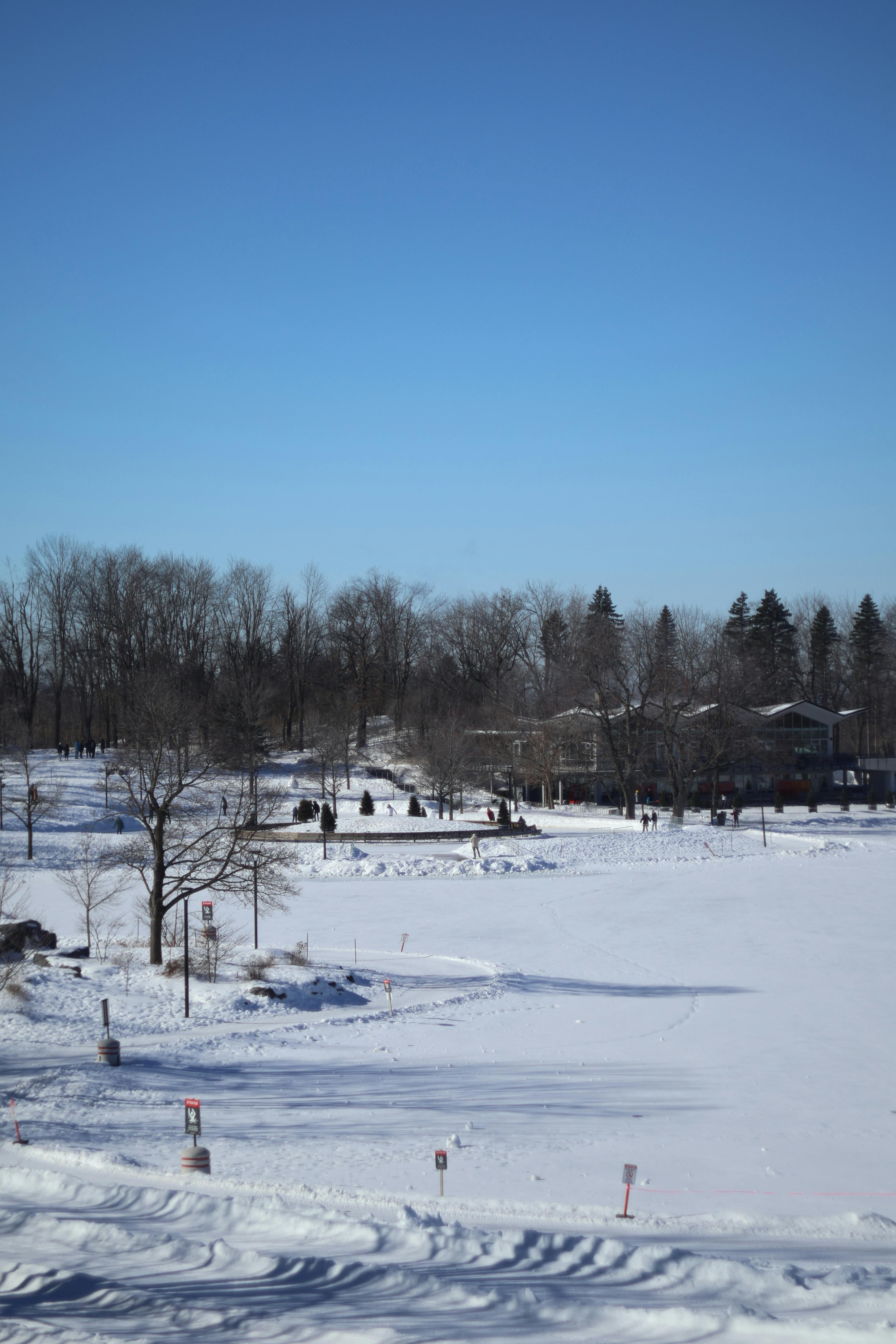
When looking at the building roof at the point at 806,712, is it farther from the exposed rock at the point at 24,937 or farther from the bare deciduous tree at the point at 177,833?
the exposed rock at the point at 24,937

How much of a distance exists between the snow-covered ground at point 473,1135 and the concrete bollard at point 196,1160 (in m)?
0.16

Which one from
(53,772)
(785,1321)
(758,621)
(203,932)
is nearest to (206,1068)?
(203,932)

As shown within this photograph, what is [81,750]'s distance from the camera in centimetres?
7444

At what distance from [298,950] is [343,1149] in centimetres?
1392

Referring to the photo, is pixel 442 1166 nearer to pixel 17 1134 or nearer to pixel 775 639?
pixel 17 1134

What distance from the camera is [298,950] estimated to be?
89.8 ft

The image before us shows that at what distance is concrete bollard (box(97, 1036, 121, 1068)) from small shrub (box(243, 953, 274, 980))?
6731 millimetres

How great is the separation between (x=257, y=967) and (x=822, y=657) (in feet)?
308

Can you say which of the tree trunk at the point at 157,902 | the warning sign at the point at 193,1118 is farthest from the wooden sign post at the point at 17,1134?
the tree trunk at the point at 157,902

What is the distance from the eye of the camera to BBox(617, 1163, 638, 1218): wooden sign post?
10945mm

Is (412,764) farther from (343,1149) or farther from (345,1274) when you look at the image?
(345,1274)

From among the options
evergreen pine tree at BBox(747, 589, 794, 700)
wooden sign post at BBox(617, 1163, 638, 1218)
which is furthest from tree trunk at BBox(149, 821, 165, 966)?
evergreen pine tree at BBox(747, 589, 794, 700)

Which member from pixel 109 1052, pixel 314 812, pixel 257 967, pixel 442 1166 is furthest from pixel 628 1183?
pixel 314 812

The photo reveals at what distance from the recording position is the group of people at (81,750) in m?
72.8
